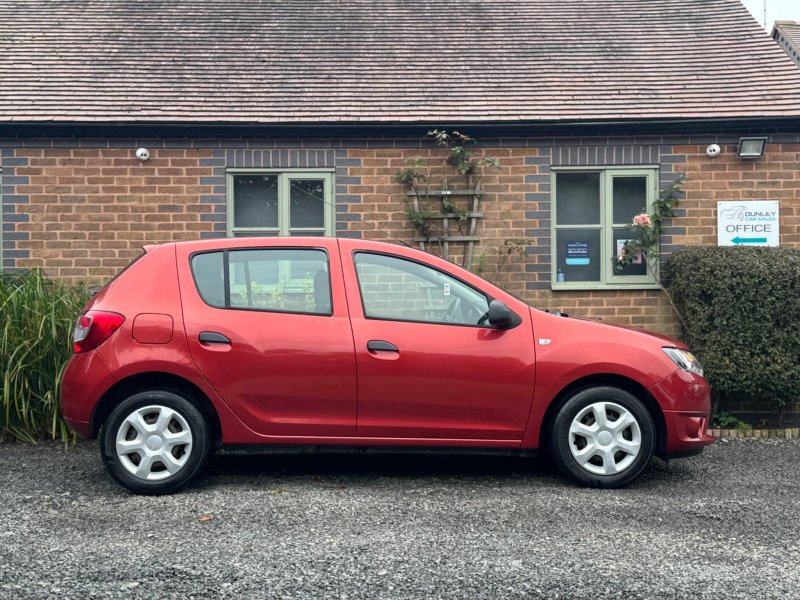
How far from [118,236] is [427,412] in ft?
16.7

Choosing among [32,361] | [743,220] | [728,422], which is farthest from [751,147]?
[32,361]

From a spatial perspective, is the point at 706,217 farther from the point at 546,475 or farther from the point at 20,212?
the point at 20,212

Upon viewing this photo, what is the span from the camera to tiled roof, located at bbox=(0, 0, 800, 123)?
919 cm

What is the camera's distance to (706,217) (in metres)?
9.13

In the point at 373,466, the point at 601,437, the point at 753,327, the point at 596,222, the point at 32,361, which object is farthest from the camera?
the point at 596,222

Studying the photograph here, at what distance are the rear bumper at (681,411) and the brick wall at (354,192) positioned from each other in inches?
142

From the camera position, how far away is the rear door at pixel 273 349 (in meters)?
5.32

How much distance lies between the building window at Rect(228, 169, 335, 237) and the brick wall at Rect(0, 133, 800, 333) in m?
0.13

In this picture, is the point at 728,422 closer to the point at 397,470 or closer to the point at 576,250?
the point at 576,250

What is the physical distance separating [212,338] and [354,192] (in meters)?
4.16

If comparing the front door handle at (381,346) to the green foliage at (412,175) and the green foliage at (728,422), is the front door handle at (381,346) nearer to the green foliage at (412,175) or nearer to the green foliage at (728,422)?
the green foliage at (412,175)

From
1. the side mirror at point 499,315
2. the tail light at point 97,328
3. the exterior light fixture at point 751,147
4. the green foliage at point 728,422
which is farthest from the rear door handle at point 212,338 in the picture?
the exterior light fixture at point 751,147

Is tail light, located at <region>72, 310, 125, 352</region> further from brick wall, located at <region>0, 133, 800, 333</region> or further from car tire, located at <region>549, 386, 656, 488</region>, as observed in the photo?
brick wall, located at <region>0, 133, 800, 333</region>

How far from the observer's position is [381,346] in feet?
17.6
